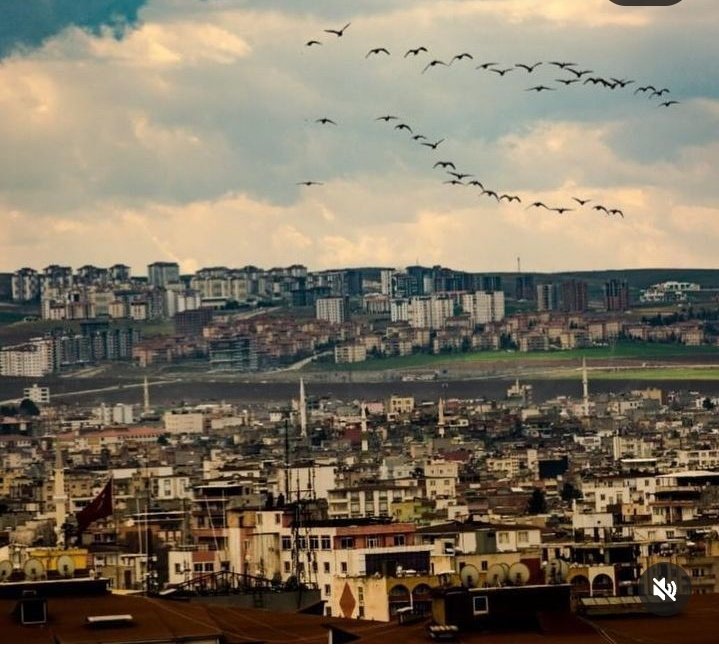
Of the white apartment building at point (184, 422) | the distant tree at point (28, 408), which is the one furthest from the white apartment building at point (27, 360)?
the white apartment building at point (184, 422)

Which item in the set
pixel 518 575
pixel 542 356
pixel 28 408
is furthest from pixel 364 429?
pixel 518 575

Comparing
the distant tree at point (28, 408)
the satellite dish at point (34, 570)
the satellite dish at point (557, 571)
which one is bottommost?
the satellite dish at point (557, 571)

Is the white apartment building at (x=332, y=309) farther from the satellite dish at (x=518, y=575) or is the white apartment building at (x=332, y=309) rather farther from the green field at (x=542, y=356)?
the satellite dish at (x=518, y=575)

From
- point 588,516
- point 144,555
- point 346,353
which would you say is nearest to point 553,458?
point 588,516

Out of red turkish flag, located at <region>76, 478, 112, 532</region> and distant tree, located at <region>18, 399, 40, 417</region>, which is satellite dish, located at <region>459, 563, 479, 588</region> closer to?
red turkish flag, located at <region>76, 478, 112, 532</region>

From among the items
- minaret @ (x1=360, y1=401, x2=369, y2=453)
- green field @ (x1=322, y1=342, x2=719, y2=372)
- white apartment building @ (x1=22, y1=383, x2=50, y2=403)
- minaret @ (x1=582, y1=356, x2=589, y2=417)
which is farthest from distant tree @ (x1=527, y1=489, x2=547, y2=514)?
green field @ (x1=322, y1=342, x2=719, y2=372)

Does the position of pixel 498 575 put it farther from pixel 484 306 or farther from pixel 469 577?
pixel 484 306
